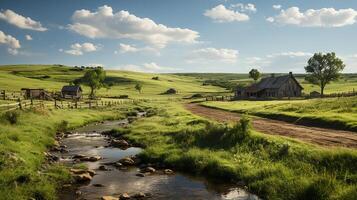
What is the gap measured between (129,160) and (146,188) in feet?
22.0

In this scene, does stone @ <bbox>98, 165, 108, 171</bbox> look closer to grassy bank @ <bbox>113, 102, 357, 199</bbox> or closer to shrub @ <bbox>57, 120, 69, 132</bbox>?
grassy bank @ <bbox>113, 102, 357, 199</bbox>

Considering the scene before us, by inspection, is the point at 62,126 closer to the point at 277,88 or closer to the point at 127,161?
the point at 127,161

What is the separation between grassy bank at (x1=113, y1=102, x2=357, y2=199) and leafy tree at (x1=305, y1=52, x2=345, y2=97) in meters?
84.9

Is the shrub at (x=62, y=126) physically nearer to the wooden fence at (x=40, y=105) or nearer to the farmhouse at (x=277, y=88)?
the wooden fence at (x=40, y=105)

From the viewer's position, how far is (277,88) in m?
105

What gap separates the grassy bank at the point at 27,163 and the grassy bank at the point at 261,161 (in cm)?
751

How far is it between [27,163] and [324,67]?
3935 inches

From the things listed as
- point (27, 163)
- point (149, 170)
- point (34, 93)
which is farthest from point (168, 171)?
point (34, 93)

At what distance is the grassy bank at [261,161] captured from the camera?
55.1ft

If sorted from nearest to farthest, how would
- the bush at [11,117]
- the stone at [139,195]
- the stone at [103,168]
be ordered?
the stone at [139,195] → the stone at [103,168] → the bush at [11,117]

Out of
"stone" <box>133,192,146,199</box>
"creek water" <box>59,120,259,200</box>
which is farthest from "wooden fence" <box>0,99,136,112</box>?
"stone" <box>133,192,146,199</box>

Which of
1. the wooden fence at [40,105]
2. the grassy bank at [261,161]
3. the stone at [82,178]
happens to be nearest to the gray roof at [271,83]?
the wooden fence at [40,105]

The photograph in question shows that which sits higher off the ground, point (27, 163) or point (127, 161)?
point (27, 163)

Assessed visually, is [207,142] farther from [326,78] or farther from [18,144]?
[326,78]
